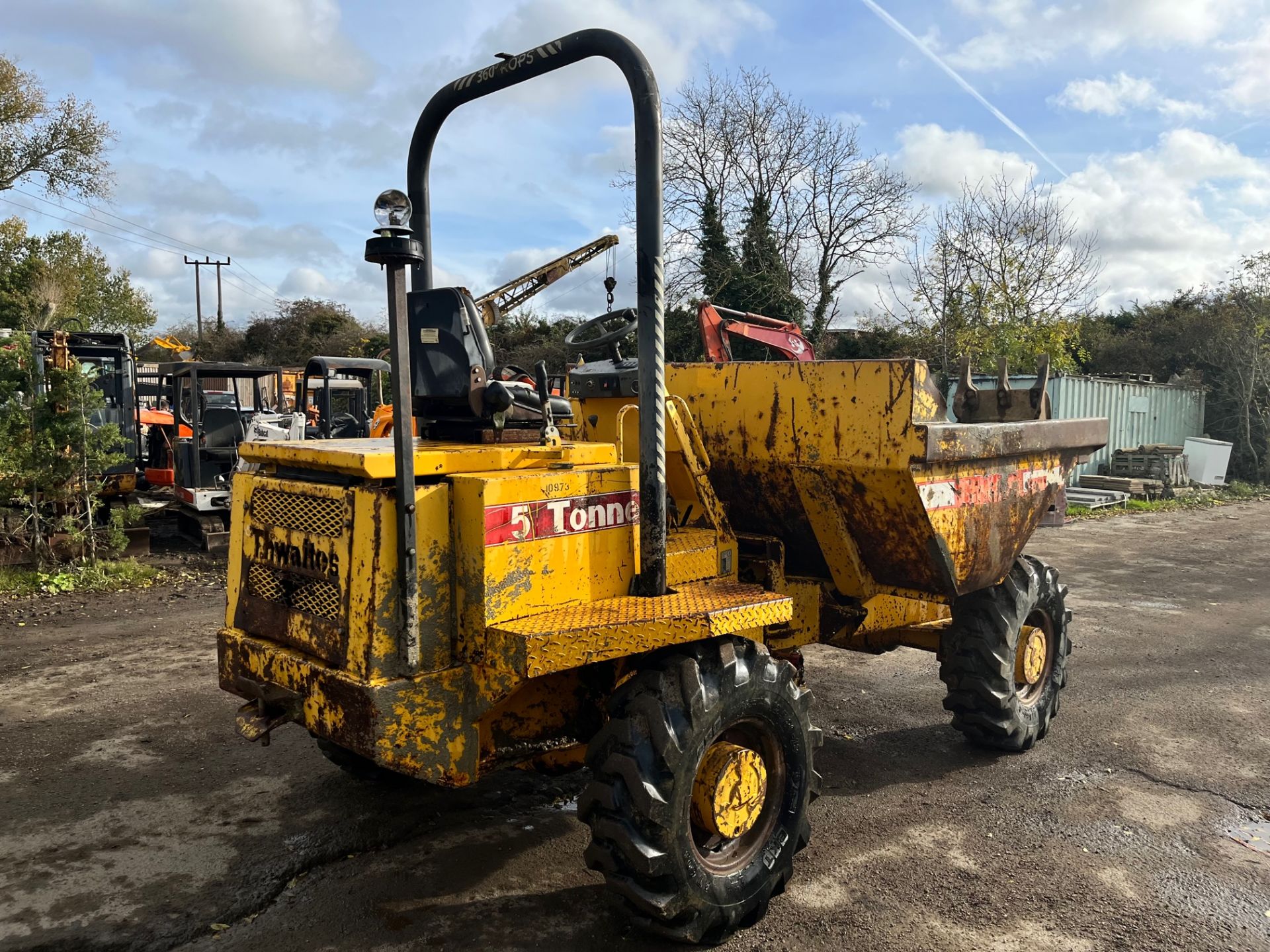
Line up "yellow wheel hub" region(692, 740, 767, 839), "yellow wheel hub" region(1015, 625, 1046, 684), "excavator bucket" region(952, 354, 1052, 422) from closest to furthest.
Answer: "yellow wheel hub" region(692, 740, 767, 839) < "excavator bucket" region(952, 354, 1052, 422) < "yellow wheel hub" region(1015, 625, 1046, 684)

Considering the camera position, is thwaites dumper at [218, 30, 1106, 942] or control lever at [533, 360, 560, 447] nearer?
thwaites dumper at [218, 30, 1106, 942]

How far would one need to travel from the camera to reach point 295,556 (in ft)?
10.9

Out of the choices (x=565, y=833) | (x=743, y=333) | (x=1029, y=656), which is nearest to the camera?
(x=565, y=833)

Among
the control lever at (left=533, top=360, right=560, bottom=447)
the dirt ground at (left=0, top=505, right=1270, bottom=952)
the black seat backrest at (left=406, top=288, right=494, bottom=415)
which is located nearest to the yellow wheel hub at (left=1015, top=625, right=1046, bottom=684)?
the dirt ground at (left=0, top=505, right=1270, bottom=952)

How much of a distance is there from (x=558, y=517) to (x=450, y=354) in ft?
2.54

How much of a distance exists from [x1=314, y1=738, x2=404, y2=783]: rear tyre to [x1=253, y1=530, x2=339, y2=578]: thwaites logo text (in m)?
1.23

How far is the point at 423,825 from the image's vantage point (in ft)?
13.4

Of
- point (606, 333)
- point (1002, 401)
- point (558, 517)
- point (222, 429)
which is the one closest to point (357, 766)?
point (558, 517)

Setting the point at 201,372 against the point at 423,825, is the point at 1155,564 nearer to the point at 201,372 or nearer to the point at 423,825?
the point at 423,825

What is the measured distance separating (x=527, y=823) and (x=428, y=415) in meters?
1.88

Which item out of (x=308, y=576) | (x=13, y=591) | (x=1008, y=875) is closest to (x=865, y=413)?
(x=1008, y=875)

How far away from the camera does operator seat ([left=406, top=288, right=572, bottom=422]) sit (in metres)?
3.46

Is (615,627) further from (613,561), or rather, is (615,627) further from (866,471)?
(866,471)

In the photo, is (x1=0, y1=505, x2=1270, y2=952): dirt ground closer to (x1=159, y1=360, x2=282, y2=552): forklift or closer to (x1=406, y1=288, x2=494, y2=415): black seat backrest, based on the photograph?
(x1=406, y1=288, x2=494, y2=415): black seat backrest
